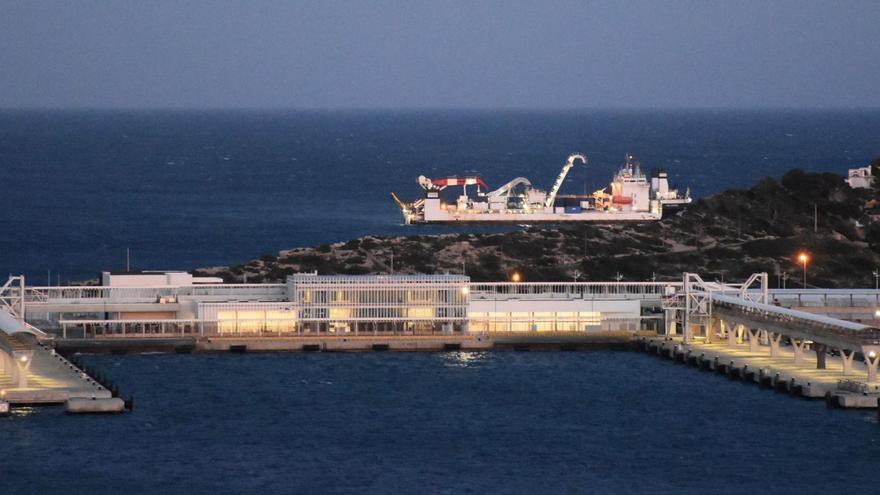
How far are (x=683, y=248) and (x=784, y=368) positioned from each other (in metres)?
52.4

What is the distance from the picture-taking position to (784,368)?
93.2m

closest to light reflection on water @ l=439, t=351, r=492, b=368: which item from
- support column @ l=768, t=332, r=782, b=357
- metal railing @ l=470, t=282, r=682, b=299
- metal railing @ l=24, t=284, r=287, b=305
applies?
metal railing @ l=470, t=282, r=682, b=299

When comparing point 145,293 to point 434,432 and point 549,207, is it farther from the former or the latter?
point 549,207

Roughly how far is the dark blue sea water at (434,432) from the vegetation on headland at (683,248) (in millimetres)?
26969

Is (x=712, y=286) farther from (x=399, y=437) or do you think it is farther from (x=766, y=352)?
(x=399, y=437)

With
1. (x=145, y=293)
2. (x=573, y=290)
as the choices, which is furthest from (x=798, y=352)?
(x=145, y=293)

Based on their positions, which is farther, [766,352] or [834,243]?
[834,243]

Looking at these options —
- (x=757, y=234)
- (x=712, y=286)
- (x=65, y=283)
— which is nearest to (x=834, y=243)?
(x=757, y=234)

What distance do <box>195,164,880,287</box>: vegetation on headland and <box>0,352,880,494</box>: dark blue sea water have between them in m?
27.0

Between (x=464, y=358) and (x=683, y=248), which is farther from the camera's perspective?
(x=683, y=248)

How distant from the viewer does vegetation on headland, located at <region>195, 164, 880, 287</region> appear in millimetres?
130500

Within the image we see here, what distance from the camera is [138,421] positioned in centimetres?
8500

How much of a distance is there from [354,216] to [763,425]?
108032mm

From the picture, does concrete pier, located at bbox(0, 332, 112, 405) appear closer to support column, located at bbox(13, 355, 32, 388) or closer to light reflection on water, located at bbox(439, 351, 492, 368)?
support column, located at bbox(13, 355, 32, 388)
